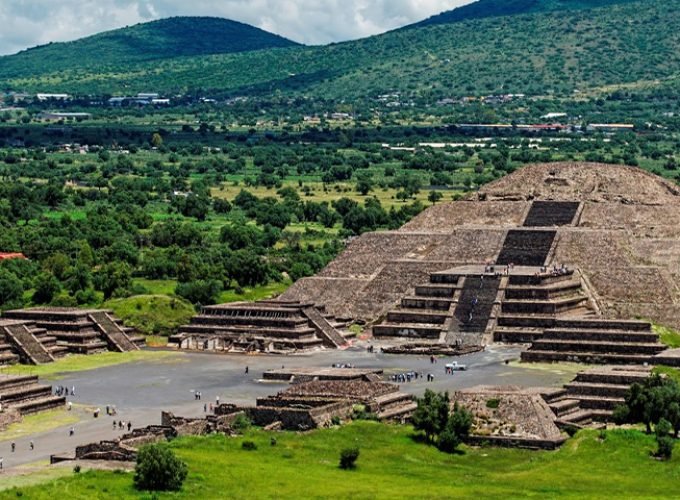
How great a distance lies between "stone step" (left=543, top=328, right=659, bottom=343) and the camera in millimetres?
108938

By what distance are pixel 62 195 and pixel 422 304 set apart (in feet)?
257

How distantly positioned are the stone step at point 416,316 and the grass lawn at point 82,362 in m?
14.8

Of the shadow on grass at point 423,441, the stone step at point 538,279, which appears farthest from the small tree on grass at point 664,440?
the stone step at point 538,279

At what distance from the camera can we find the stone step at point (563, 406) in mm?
89125

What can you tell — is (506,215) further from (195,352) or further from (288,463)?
(288,463)

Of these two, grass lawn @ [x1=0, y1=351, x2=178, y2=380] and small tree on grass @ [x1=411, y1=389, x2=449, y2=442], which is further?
grass lawn @ [x1=0, y1=351, x2=178, y2=380]

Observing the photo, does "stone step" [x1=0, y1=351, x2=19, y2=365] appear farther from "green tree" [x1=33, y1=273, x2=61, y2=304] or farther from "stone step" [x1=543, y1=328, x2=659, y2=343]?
"stone step" [x1=543, y1=328, x2=659, y2=343]

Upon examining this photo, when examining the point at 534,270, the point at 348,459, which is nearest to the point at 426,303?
the point at 534,270

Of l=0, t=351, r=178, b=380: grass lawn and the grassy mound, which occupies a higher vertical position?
the grassy mound

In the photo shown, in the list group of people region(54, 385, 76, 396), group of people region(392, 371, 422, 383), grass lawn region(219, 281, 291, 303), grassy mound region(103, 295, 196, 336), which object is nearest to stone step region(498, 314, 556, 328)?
group of people region(392, 371, 422, 383)

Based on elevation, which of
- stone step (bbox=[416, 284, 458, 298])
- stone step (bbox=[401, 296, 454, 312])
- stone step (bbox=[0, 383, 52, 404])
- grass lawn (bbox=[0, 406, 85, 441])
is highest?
stone step (bbox=[416, 284, 458, 298])

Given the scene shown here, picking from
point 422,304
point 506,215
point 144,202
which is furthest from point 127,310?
point 144,202

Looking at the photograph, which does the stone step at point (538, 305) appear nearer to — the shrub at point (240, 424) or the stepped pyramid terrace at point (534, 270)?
the stepped pyramid terrace at point (534, 270)

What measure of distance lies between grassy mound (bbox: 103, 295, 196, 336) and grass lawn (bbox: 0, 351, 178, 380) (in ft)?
20.6
